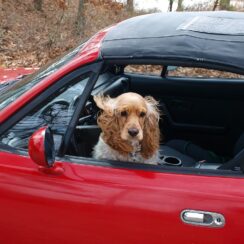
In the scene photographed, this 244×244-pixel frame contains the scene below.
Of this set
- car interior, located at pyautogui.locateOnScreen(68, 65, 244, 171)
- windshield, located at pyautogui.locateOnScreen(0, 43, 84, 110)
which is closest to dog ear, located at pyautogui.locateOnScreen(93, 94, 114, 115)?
windshield, located at pyautogui.locateOnScreen(0, 43, 84, 110)

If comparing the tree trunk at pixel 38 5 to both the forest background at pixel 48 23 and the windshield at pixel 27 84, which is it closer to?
the forest background at pixel 48 23

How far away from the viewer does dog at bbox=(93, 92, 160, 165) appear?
260 cm

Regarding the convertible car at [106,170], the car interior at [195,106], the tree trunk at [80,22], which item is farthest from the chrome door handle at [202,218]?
the tree trunk at [80,22]

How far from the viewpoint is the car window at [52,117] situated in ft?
8.68

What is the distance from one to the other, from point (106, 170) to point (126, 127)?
0.24 metres

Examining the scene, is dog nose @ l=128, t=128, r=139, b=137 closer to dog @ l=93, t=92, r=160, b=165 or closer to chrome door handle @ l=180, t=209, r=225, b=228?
dog @ l=93, t=92, r=160, b=165

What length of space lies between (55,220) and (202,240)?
73cm

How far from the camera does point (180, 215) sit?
230 centimetres

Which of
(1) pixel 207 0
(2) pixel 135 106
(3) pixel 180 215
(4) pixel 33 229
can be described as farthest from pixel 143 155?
(1) pixel 207 0

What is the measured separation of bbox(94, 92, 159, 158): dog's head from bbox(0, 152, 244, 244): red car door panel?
0.63 feet

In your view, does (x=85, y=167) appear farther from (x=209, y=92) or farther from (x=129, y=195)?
(x=209, y=92)

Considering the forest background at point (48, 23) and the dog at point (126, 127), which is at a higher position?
the dog at point (126, 127)

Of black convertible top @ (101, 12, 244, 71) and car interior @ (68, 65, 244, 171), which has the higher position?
black convertible top @ (101, 12, 244, 71)

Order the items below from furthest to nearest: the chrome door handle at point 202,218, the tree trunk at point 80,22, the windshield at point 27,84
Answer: the tree trunk at point 80,22 < the windshield at point 27,84 < the chrome door handle at point 202,218
